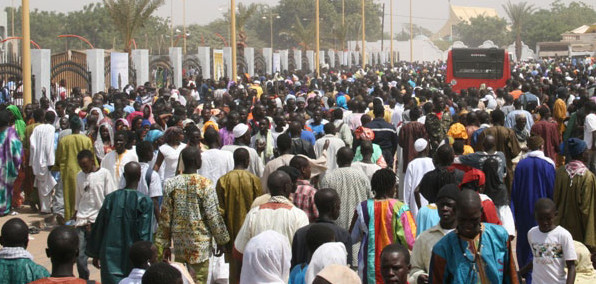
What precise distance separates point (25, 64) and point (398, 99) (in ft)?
20.7

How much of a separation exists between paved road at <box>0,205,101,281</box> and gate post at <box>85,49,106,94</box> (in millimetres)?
11538

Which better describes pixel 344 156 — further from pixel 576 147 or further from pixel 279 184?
pixel 576 147

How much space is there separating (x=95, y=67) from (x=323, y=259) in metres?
21.1

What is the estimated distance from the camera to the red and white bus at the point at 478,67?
29.7 m

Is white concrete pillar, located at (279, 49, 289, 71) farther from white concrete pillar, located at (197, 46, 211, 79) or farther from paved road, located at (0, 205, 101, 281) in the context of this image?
paved road, located at (0, 205, 101, 281)

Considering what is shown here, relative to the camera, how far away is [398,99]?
17.2 m

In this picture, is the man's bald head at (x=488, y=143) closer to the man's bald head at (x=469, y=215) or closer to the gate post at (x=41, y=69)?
the man's bald head at (x=469, y=215)

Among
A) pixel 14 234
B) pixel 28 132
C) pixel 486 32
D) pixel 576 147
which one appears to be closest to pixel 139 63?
pixel 28 132

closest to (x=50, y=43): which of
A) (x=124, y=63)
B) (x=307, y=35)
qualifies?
(x=307, y=35)

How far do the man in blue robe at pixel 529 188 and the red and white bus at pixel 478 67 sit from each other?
20.3 metres

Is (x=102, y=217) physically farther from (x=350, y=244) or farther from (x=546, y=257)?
(x=546, y=257)

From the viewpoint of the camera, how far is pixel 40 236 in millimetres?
12297

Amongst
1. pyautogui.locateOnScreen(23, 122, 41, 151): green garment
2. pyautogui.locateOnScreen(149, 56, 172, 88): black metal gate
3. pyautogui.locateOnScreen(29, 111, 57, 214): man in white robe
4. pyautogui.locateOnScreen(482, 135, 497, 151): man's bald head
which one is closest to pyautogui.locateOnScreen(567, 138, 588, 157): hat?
pyautogui.locateOnScreen(482, 135, 497, 151): man's bald head

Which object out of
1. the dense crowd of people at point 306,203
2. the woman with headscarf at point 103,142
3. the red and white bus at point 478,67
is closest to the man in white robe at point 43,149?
the dense crowd of people at point 306,203
